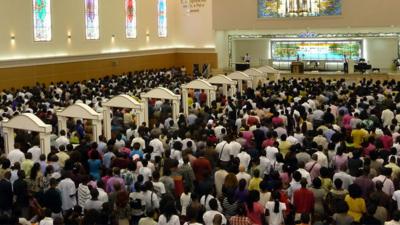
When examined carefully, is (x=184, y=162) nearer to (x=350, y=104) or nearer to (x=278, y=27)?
(x=350, y=104)

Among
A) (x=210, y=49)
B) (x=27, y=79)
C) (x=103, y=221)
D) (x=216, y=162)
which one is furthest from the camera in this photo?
(x=210, y=49)

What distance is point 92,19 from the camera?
3275cm

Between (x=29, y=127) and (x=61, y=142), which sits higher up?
(x=29, y=127)

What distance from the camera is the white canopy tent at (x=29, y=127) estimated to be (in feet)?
41.9

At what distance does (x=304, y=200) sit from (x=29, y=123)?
278 inches

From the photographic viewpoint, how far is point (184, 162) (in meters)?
11.1

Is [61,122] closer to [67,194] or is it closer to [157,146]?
[157,146]

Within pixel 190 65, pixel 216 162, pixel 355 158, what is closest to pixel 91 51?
pixel 190 65

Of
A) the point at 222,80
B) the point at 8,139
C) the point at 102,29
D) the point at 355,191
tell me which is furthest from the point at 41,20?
the point at 355,191

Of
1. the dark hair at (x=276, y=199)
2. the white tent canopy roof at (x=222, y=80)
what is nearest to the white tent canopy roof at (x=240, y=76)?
the white tent canopy roof at (x=222, y=80)

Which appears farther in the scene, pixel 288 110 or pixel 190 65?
pixel 190 65

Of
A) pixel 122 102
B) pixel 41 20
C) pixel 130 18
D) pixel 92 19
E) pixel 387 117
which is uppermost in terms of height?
pixel 130 18

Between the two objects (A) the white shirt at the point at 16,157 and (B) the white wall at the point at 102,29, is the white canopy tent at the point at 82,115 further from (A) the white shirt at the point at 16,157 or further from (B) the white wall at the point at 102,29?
(B) the white wall at the point at 102,29

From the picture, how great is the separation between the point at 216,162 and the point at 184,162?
4.71 ft
